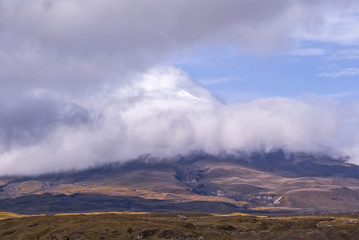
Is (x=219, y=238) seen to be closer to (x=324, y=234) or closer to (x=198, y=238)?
(x=198, y=238)

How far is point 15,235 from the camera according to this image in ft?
580

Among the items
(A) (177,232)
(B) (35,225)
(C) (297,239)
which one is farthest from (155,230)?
(B) (35,225)

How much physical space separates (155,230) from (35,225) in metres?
69.1

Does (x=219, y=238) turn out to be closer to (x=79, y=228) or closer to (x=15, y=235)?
(x=79, y=228)

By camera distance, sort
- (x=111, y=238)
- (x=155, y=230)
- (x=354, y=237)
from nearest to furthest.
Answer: (x=111, y=238)
(x=155, y=230)
(x=354, y=237)

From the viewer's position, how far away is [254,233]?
586ft

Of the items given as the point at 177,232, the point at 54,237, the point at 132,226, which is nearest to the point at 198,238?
the point at 177,232

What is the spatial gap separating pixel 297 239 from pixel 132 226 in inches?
1698

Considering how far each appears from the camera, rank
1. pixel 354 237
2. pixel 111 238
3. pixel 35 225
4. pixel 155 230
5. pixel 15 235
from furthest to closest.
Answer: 1. pixel 35 225
2. pixel 15 235
3. pixel 354 237
4. pixel 155 230
5. pixel 111 238

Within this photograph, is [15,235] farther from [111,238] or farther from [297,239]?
[297,239]

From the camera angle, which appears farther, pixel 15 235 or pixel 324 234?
pixel 15 235

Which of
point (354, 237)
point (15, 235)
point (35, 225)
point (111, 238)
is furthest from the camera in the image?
point (35, 225)

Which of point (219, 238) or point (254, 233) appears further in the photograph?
point (254, 233)

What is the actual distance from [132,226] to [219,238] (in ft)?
85.3
